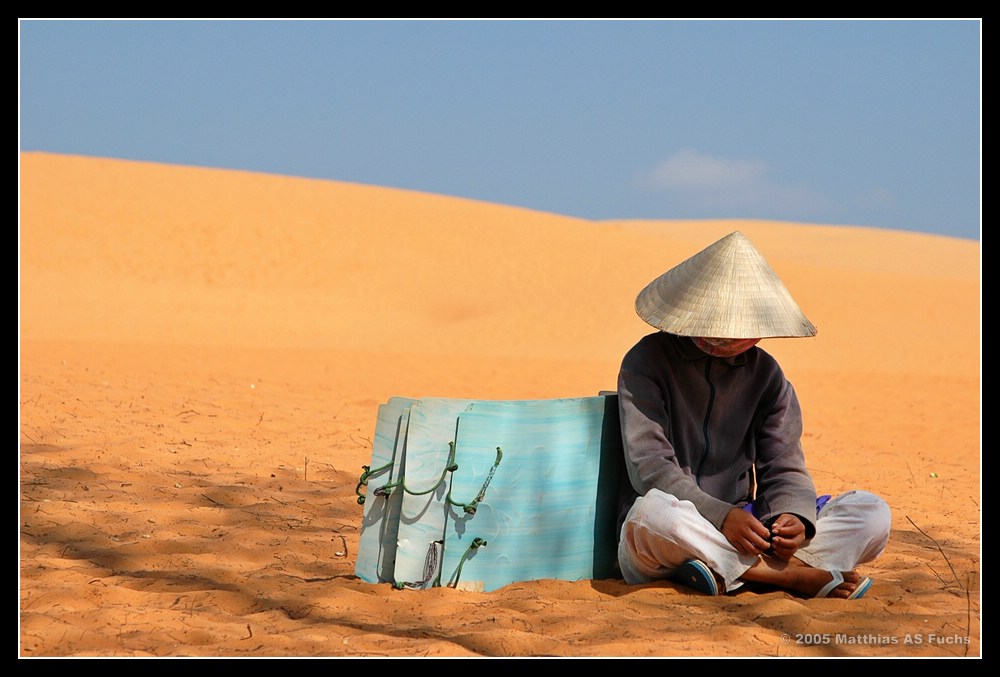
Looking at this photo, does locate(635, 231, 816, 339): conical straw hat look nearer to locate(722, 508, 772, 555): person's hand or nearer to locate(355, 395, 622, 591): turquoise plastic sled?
locate(355, 395, 622, 591): turquoise plastic sled

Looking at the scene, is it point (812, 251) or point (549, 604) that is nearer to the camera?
point (549, 604)

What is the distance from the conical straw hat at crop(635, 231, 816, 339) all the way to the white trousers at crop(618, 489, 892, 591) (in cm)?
62

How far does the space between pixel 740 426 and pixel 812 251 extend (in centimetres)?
6928

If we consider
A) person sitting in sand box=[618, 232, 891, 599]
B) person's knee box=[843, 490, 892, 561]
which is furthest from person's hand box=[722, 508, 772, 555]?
person's knee box=[843, 490, 892, 561]

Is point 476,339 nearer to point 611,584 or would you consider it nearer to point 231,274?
point 231,274

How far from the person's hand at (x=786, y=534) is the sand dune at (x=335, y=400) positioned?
187 millimetres

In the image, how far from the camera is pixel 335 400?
10.6 metres

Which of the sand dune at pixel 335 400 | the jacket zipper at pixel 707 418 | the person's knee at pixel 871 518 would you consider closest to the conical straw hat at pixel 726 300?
the jacket zipper at pixel 707 418

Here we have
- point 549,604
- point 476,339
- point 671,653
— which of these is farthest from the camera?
point 476,339

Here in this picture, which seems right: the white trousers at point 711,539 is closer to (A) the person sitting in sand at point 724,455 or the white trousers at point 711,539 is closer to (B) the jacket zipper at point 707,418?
(A) the person sitting in sand at point 724,455

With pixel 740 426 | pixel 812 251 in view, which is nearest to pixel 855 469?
pixel 740 426

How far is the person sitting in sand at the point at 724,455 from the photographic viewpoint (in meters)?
3.86

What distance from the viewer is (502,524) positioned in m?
4.00

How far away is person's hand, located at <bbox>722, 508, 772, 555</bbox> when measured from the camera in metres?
3.81
